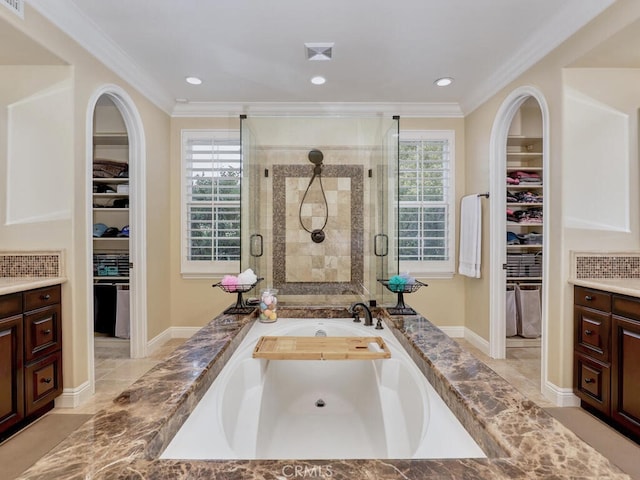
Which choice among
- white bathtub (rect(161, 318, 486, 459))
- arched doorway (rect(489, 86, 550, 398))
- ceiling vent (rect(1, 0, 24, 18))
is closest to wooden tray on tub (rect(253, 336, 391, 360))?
white bathtub (rect(161, 318, 486, 459))

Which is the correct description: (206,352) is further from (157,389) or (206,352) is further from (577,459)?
(577,459)

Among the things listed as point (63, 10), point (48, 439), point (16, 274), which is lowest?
point (48, 439)

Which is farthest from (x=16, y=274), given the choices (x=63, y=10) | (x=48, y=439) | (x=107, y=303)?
(x=63, y=10)

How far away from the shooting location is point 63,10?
2.17 m

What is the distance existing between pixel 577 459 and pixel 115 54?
365 centimetres

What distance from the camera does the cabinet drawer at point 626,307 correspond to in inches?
76.4

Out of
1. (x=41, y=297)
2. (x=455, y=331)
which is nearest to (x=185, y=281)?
(x=41, y=297)

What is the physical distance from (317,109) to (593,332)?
10.6ft

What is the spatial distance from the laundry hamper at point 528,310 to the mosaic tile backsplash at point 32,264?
431 centimetres

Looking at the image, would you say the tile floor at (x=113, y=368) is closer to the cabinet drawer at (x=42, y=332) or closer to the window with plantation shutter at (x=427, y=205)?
the cabinet drawer at (x=42, y=332)

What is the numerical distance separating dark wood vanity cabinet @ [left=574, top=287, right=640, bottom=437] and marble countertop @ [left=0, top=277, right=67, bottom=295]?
3667 mm

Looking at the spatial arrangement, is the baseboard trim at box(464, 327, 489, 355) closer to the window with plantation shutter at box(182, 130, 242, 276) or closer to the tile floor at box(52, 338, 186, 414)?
the window with plantation shutter at box(182, 130, 242, 276)

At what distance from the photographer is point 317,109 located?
378 cm

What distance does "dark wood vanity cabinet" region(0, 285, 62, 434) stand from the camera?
76.7 inches
